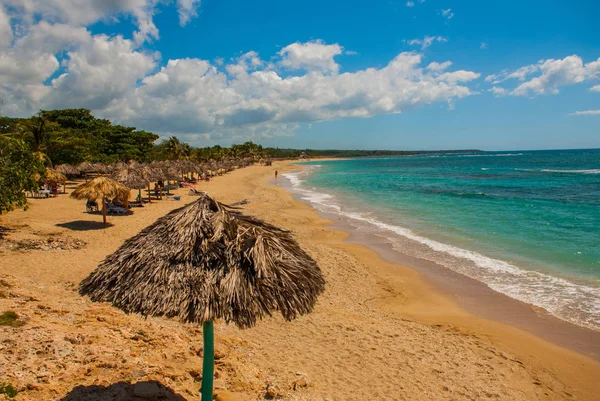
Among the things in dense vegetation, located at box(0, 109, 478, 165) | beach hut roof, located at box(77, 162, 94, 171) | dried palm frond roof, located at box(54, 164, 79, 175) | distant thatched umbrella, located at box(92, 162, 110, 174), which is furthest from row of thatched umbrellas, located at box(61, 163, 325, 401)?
distant thatched umbrella, located at box(92, 162, 110, 174)

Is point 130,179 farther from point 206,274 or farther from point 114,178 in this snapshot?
point 206,274

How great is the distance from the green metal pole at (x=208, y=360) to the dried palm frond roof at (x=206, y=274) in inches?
14.5

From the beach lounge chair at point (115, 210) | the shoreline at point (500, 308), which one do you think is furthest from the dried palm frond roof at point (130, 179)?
the shoreline at point (500, 308)

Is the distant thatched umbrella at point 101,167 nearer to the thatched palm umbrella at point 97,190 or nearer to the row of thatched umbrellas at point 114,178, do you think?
the row of thatched umbrellas at point 114,178

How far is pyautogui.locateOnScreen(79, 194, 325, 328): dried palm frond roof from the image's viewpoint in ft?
11.9

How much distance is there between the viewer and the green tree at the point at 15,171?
32.2ft

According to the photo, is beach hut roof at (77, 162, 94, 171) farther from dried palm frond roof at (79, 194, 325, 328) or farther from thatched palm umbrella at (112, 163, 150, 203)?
dried palm frond roof at (79, 194, 325, 328)

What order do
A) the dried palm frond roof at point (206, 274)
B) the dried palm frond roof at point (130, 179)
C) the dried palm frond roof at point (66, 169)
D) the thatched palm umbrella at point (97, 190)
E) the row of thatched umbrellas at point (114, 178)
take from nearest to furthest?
the dried palm frond roof at point (206, 274)
the thatched palm umbrella at point (97, 190)
the row of thatched umbrellas at point (114, 178)
the dried palm frond roof at point (130, 179)
the dried palm frond roof at point (66, 169)

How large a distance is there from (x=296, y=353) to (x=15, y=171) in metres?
A: 9.87

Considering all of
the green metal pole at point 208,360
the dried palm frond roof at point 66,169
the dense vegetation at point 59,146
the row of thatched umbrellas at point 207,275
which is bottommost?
the green metal pole at point 208,360

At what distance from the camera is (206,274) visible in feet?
12.1

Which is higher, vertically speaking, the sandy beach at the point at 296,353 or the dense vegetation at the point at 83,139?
the dense vegetation at the point at 83,139

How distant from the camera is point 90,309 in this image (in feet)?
20.5

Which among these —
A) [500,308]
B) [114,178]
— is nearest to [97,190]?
[114,178]
